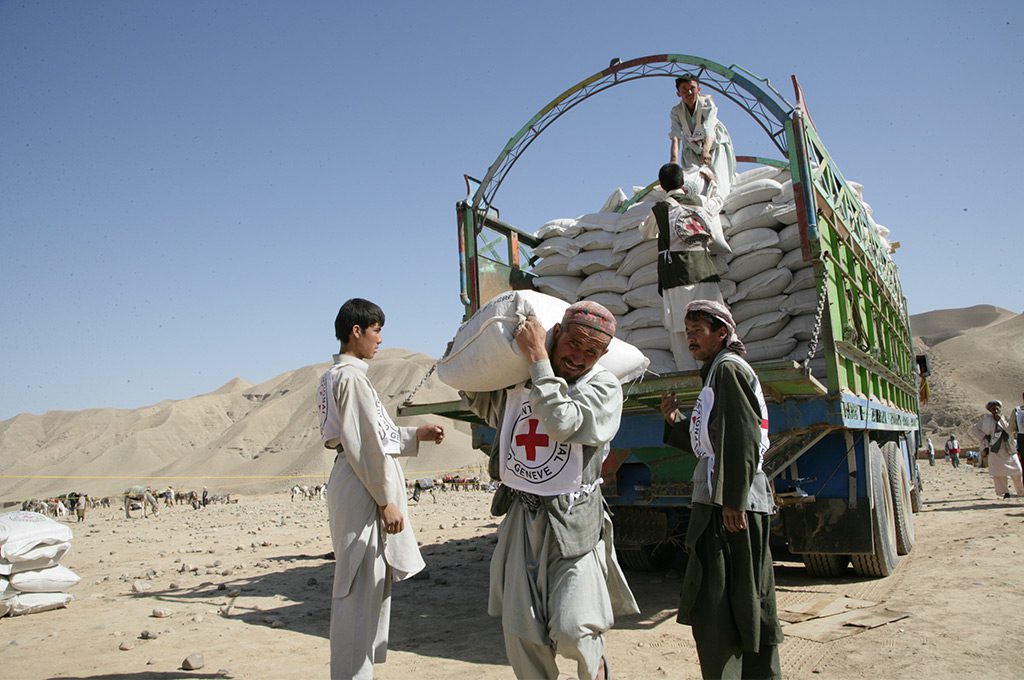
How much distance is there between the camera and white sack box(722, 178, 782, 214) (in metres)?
4.84

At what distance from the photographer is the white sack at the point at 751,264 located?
Result: 465 centimetres

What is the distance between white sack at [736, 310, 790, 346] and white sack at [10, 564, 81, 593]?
5.22 m

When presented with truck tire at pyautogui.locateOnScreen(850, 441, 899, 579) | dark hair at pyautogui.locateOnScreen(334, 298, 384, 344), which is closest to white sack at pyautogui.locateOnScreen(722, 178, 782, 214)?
truck tire at pyautogui.locateOnScreen(850, 441, 899, 579)

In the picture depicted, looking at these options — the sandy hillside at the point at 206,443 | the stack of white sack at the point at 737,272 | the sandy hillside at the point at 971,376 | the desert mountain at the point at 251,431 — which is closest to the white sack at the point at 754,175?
the stack of white sack at the point at 737,272

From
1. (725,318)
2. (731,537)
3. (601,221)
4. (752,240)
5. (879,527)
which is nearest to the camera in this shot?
(731,537)

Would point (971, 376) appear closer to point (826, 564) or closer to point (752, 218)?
point (826, 564)

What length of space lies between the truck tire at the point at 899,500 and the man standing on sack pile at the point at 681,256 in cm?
212

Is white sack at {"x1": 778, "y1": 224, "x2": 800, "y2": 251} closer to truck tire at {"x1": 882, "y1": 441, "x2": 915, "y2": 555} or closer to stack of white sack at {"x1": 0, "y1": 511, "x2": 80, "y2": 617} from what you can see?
truck tire at {"x1": 882, "y1": 441, "x2": 915, "y2": 555}

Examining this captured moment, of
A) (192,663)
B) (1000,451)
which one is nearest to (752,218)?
(192,663)

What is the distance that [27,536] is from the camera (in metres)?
5.01

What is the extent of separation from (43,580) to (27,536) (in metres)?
0.36

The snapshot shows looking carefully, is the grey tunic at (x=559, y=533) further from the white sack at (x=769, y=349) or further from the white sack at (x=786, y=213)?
the white sack at (x=786, y=213)

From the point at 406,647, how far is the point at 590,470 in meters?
2.25

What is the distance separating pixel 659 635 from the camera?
3875mm
